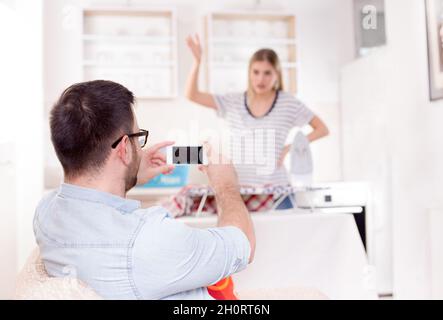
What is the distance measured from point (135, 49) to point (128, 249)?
2.38 meters

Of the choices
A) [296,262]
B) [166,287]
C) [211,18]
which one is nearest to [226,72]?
[211,18]

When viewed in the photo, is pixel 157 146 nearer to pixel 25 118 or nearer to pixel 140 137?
pixel 140 137

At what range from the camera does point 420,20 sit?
152 cm

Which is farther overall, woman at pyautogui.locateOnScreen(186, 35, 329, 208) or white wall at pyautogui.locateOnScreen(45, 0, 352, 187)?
white wall at pyautogui.locateOnScreen(45, 0, 352, 187)

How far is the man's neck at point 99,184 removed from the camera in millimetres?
643

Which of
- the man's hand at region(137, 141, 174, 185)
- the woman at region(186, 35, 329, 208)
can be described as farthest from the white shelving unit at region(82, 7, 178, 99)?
the man's hand at region(137, 141, 174, 185)

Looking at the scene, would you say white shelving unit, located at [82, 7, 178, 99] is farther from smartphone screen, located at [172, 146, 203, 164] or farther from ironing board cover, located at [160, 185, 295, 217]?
smartphone screen, located at [172, 146, 203, 164]

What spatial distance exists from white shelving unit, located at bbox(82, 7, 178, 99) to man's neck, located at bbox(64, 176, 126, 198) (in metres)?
2.21

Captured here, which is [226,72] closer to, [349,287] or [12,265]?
[349,287]

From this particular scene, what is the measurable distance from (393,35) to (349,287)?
0.83 metres

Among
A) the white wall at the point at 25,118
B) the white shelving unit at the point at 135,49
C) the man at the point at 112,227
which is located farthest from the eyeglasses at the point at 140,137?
the white shelving unit at the point at 135,49

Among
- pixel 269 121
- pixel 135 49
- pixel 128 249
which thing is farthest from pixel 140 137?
pixel 135 49

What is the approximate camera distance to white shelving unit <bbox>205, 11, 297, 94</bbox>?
9.52ft

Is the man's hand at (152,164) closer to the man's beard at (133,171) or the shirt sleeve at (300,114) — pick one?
the man's beard at (133,171)
